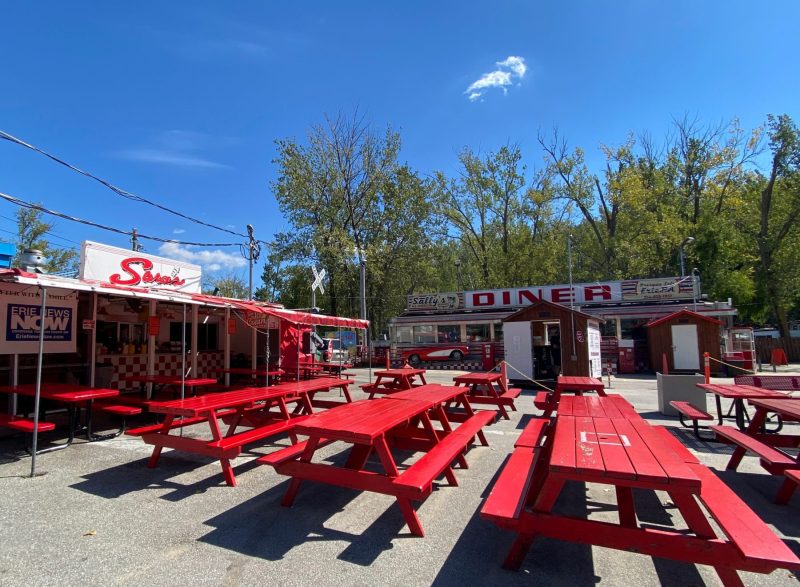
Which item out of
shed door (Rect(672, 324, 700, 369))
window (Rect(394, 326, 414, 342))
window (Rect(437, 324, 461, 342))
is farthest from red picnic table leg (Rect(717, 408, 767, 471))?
window (Rect(394, 326, 414, 342))

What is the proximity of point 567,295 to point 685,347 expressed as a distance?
627cm

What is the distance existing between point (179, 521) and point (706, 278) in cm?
3310

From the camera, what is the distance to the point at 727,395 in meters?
5.89

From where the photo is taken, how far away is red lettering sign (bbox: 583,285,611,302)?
21969 mm

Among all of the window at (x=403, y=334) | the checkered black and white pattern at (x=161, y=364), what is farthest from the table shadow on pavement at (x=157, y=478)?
the window at (x=403, y=334)

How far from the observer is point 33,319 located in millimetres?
7098

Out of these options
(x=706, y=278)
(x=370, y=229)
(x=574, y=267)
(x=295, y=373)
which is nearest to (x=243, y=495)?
(x=295, y=373)

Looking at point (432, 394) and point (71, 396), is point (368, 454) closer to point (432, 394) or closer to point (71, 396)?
point (432, 394)

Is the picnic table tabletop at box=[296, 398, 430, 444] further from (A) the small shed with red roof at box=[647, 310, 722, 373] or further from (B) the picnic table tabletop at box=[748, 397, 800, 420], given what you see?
(A) the small shed with red roof at box=[647, 310, 722, 373]

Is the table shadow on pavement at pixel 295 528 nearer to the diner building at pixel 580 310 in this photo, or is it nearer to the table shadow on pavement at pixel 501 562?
the table shadow on pavement at pixel 501 562

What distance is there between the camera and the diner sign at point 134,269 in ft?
29.1

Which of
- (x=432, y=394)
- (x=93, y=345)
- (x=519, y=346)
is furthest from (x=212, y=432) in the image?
(x=519, y=346)

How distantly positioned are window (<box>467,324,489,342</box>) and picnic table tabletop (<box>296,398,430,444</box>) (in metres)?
17.0

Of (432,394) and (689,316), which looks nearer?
(432,394)
